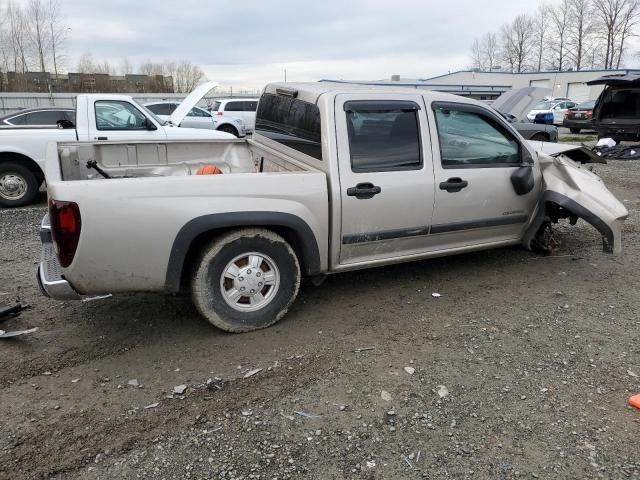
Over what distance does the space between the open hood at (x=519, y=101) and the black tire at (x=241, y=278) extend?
17.3ft

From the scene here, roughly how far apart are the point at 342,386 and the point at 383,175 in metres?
1.67

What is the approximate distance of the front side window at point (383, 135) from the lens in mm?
3973

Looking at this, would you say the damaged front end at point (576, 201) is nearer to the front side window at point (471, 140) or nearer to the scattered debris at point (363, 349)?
the front side window at point (471, 140)

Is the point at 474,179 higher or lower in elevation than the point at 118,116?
lower

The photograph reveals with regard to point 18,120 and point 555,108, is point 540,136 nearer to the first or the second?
point 18,120

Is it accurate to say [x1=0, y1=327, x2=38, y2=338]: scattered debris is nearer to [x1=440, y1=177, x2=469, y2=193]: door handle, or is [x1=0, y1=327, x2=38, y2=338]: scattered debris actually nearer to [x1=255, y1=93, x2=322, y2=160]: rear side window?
[x1=255, y1=93, x2=322, y2=160]: rear side window

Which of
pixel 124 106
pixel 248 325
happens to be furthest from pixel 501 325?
pixel 124 106

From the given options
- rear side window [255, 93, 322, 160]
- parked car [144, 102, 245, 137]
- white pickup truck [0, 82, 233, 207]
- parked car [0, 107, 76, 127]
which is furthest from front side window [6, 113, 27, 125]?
rear side window [255, 93, 322, 160]

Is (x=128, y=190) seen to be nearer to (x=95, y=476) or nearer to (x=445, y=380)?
(x=95, y=476)

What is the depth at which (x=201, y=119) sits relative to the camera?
19.1 m

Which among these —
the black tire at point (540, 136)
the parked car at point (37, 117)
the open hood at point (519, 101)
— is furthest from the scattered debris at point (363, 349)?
the black tire at point (540, 136)

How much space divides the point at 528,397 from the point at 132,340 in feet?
8.80

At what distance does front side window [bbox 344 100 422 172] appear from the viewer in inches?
156

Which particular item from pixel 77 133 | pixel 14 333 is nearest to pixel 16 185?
pixel 77 133
